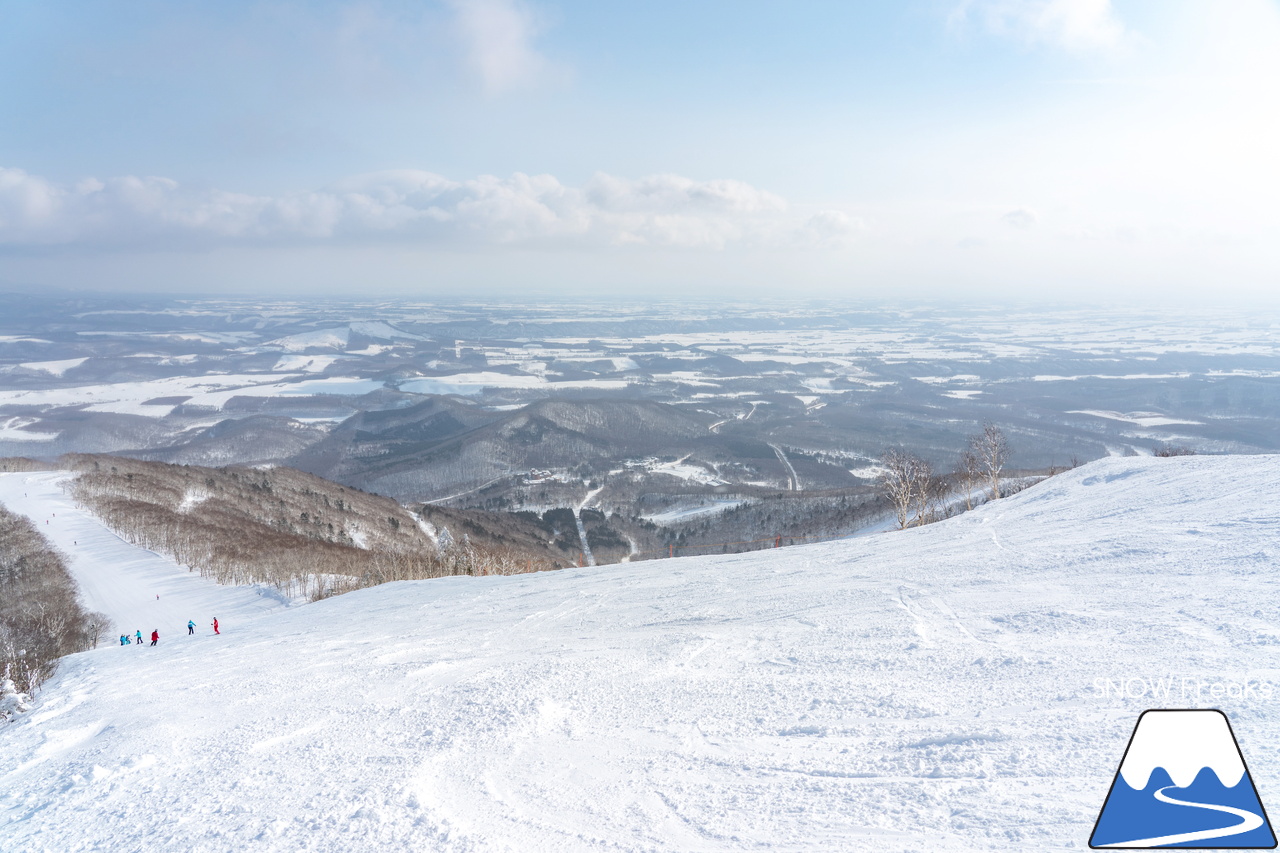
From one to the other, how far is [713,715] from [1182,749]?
5.69 metres

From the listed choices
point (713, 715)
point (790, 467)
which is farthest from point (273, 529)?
point (790, 467)

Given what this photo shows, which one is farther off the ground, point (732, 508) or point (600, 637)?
point (600, 637)

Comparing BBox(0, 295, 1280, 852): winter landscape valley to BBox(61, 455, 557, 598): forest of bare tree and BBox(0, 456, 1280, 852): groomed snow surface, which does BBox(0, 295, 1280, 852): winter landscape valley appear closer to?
BBox(0, 456, 1280, 852): groomed snow surface

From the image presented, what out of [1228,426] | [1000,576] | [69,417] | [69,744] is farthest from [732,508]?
[69,417]

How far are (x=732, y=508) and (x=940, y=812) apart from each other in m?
86.3

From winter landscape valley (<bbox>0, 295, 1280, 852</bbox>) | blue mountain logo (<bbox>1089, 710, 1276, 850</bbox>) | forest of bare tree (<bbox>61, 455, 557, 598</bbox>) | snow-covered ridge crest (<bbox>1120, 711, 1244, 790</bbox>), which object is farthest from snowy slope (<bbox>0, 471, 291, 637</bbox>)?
snow-covered ridge crest (<bbox>1120, 711, 1244, 790</bbox>)

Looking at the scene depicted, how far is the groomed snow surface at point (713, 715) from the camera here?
6.61 metres

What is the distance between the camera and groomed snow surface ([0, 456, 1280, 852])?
6609 millimetres

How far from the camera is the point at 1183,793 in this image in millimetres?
4602

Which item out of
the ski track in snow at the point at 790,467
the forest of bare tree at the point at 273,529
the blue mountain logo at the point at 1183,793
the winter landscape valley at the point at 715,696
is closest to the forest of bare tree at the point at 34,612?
the winter landscape valley at the point at 715,696

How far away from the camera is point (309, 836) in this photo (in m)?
7.07

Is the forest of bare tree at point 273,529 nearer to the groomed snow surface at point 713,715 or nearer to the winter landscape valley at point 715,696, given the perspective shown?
the winter landscape valley at point 715,696

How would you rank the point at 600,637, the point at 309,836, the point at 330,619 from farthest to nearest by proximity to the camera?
the point at 330,619 → the point at 600,637 → the point at 309,836

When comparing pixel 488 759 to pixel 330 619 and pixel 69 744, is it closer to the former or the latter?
pixel 69 744
